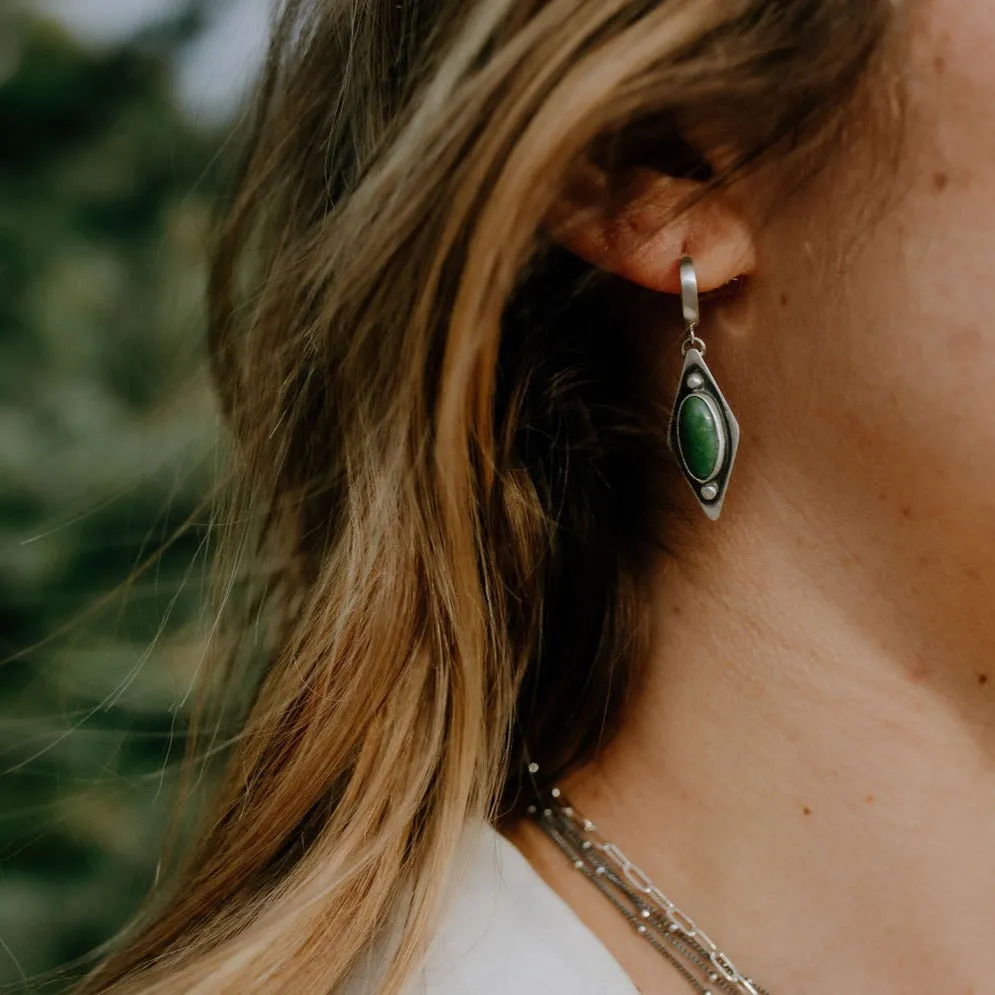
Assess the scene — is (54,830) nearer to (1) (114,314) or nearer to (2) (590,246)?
(1) (114,314)

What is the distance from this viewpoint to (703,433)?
33.9 inches

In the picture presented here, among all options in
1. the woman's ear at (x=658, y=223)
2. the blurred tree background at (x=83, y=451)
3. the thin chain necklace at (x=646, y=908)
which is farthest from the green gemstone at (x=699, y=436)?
the blurred tree background at (x=83, y=451)

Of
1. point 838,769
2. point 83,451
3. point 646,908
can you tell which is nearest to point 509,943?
point 646,908

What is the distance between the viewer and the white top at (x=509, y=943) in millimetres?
869

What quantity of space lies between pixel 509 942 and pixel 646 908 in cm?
13

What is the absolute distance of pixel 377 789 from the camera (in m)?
0.93

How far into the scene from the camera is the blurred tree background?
1436mm

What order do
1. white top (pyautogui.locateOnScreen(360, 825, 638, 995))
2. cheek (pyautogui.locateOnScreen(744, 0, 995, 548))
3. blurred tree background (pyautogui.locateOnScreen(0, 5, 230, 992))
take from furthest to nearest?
blurred tree background (pyautogui.locateOnScreen(0, 5, 230, 992)), white top (pyautogui.locateOnScreen(360, 825, 638, 995)), cheek (pyautogui.locateOnScreen(744, 0, 995, 548))

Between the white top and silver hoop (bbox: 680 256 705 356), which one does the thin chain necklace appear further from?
silver hoop (bbox: 680 256 705 356)

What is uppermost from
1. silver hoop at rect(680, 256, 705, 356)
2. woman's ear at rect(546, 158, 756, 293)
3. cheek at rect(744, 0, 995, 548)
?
woman's ear at rect(546, 158, 756, 293)

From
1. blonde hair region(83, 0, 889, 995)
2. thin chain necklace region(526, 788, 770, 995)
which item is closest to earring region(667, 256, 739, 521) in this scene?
blonde hair region(83, 0, 889, 995)

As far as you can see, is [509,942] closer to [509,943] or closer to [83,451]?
[509,943]

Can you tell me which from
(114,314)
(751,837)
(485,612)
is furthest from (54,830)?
(751,837)

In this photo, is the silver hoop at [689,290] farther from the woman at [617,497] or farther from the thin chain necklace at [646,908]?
the thin chain necklace at [646,908]
